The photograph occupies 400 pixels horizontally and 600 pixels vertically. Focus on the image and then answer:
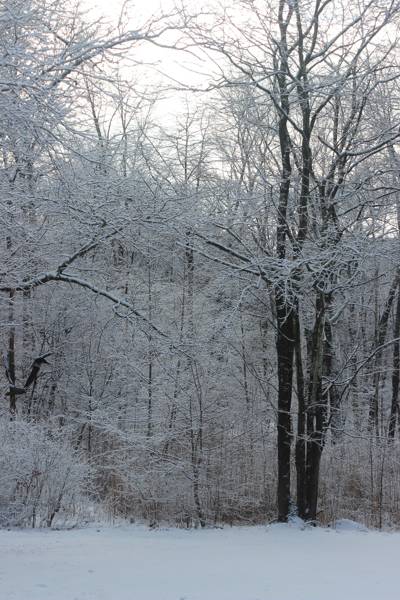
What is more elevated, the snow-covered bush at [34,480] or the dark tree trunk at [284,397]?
the dark tree trunk at [284,397]

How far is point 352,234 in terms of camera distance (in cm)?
859

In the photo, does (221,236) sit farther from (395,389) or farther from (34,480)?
(395,389)

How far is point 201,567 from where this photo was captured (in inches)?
228

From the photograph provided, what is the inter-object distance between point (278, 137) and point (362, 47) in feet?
6.79

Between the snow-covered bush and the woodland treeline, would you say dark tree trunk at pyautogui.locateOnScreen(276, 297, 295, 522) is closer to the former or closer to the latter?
the woodland treeline

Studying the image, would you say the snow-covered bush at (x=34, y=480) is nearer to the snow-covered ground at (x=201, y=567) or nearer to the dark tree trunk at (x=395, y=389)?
the snow-covered ground at (x=201, y=567)

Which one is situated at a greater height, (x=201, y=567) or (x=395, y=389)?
(x=395, y=389)

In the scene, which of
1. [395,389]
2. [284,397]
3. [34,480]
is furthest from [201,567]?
[395,389]

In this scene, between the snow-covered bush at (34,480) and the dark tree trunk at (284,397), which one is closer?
the dark tree trunk at (284,397)

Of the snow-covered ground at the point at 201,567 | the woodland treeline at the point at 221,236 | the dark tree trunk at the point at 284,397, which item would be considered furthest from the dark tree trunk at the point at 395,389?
the snow-covered ground at the point at 201,567

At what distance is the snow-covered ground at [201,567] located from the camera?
4856mm

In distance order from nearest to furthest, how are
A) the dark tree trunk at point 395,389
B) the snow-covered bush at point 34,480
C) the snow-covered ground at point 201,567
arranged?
the snow-covered ground at point 201,567 → the snow-covered bush at point 34,480 → the dark tree trunk at point 395,389

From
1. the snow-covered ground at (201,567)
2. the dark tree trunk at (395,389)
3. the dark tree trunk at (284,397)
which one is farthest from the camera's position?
the dark tree trunk at (395,389)

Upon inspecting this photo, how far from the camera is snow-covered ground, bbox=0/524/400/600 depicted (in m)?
4.86
